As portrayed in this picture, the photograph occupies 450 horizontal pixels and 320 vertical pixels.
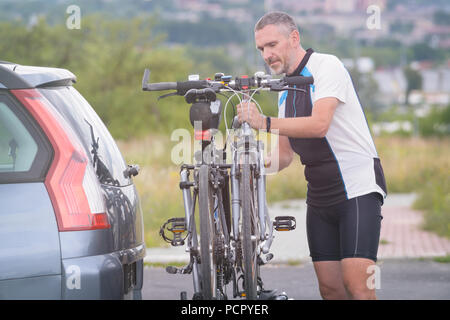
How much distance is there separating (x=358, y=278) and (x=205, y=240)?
88 centimetres

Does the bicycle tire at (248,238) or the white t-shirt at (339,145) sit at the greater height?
the white t-shirt at (339,145)

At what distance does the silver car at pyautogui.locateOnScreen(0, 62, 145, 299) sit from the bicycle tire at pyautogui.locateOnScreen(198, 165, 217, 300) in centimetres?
39

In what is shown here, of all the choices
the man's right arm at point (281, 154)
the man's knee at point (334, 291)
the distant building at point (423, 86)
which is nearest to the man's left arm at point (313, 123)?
the man's right arm at point (281, 154)

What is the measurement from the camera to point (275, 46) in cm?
470

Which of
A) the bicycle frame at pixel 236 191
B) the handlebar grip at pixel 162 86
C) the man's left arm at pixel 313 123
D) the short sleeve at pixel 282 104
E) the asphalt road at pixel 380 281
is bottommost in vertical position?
the asphalt road at pixel 380 281

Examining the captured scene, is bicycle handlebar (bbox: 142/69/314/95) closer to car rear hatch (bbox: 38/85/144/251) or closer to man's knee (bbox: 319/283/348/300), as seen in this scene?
car rear hatch (bbox: 38/85/144/251)

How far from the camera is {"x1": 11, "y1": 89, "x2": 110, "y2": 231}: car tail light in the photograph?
3.77 metres

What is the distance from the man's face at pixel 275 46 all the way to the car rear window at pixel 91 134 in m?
1.02

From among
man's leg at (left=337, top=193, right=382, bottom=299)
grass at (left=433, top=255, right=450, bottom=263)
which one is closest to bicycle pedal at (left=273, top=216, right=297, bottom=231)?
man's leg at (left=337, top=193, right=382, bottom=299)

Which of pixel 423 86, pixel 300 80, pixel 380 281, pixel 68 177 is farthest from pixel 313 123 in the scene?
pixel 423 86

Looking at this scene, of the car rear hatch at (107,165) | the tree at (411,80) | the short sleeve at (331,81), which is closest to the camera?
the car rear hatch at (107,165)

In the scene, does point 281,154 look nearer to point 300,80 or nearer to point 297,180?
point 300,80

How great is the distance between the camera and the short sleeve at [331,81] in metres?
4.55

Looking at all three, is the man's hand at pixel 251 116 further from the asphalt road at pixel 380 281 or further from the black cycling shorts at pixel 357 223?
the asphalt road at pixel 380 281
